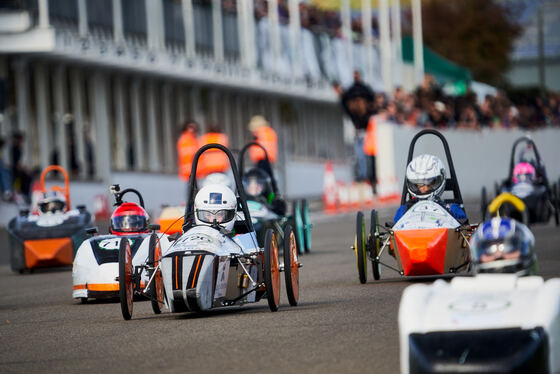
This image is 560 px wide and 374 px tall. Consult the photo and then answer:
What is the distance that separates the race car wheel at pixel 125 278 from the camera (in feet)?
38.1

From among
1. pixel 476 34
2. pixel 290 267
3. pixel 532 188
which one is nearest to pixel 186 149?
pixel 532 188

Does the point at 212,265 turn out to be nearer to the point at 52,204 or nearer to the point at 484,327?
the point at 484,327

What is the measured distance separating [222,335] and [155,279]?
1.83m

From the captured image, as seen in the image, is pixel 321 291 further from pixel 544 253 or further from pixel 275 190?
pixel 275 190

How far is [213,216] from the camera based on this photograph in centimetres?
Answer: 1234

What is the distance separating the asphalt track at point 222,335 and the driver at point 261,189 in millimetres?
4231

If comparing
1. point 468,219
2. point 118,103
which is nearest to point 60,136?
point 118,103

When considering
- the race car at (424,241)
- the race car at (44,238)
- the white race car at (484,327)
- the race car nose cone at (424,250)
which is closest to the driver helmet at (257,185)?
the race car at (44,238)

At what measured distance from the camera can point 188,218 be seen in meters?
12.6

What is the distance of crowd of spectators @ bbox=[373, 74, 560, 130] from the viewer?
4041cm

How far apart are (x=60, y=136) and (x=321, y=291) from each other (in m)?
23.8

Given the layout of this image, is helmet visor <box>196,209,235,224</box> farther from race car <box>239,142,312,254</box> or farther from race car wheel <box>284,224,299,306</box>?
race car <box>239,142,312,254</box>

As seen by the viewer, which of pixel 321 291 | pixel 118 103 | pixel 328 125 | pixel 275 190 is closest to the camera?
pixel 321 291

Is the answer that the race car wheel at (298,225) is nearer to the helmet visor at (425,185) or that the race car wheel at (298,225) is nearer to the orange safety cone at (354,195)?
the helmet visor at (425,185)
